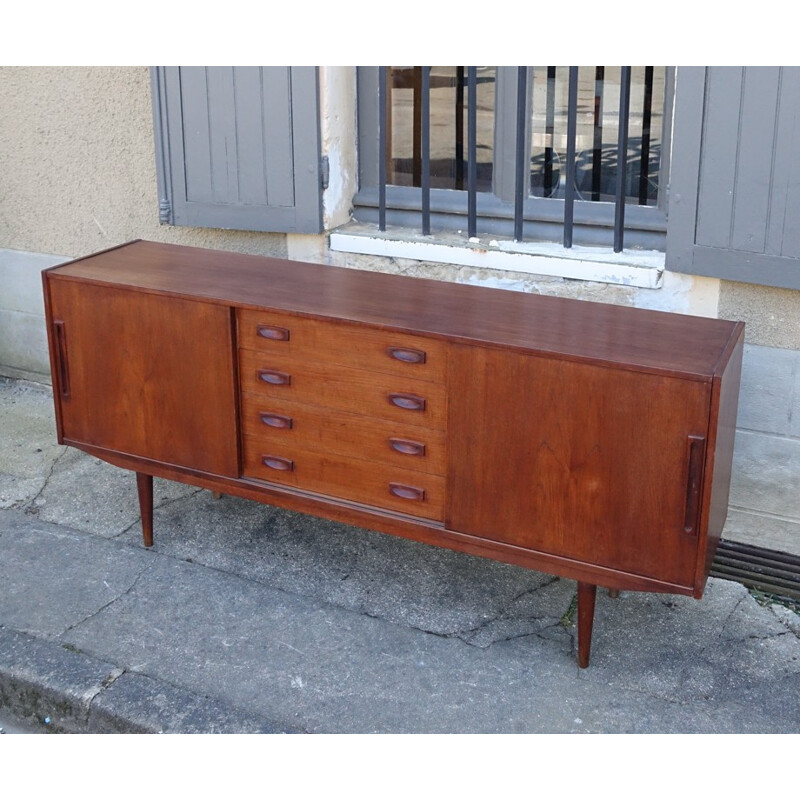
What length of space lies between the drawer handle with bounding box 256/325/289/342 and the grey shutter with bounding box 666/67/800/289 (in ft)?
3.92

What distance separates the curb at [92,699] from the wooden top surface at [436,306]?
1.06 meters

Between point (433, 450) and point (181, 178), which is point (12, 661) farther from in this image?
point (181, 178)

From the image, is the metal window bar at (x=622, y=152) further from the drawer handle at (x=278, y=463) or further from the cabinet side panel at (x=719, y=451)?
the drawer handle at (x=278, y=463)

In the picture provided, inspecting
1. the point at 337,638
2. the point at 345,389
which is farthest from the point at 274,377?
the point at 337,638

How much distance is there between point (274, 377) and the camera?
3039 mm

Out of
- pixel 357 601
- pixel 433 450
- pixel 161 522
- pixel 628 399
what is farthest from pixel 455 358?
pixel 161 522

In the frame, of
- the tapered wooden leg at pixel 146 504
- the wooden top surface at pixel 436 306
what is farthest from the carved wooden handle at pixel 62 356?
the tapered wooden leg at pixel 146 504

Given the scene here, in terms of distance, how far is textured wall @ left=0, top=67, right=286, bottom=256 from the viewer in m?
4.10

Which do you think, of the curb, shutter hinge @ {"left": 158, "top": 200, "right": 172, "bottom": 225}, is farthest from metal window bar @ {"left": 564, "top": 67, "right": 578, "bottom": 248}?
the curb

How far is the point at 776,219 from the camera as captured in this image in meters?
3.03

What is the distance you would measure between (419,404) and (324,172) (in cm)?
124

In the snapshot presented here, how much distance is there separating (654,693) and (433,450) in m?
0.86

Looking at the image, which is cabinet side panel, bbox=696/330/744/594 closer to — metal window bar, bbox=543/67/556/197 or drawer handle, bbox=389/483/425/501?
drawer handle, bbox=389/483/425/501

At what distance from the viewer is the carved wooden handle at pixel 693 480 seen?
97.3 inches
